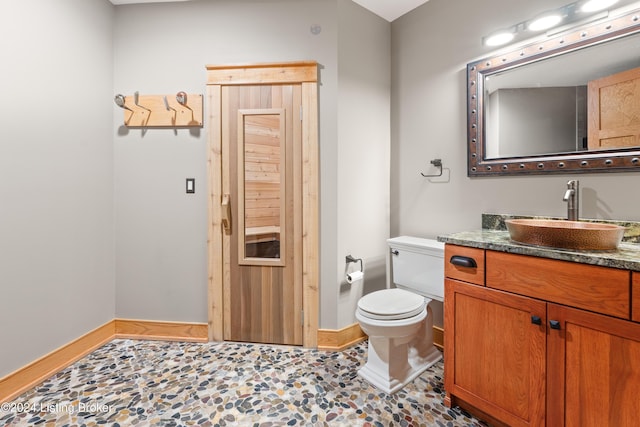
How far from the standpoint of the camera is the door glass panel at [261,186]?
216cm

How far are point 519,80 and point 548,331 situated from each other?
1.44m

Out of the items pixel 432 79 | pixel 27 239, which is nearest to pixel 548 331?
pixel 432 79

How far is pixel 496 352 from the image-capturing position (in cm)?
133

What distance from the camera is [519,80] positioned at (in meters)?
1.76

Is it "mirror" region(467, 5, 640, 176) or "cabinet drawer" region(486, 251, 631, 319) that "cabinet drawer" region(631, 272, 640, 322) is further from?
"mirror" region(467, 5, 640, 176)

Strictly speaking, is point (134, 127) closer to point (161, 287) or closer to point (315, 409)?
point (161, 287)

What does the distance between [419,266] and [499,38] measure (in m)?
1.51

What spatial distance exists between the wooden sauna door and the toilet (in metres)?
0.64

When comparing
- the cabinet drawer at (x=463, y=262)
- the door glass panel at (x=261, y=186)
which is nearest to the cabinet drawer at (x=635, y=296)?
the cabinet drawer at (x=463, y=262)

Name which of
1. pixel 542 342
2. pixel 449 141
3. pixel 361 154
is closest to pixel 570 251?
pixel 542 342

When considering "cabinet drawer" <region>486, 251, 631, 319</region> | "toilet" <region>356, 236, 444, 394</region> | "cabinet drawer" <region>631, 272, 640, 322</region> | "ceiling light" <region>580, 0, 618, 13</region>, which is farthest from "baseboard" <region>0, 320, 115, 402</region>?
"ceiling light" <region>580, 0, 618, 13</region>

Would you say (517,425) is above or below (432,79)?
below

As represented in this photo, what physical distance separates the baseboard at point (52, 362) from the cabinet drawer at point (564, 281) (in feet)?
8.53

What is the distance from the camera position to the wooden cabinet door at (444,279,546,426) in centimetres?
121
